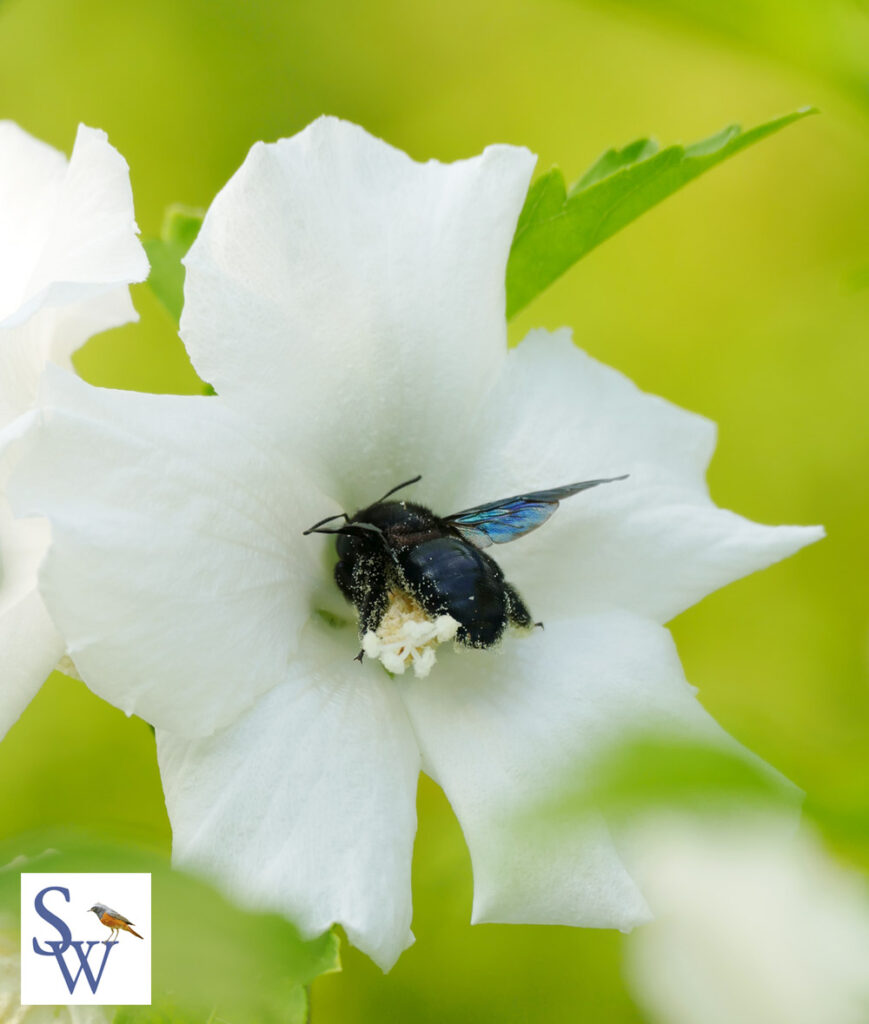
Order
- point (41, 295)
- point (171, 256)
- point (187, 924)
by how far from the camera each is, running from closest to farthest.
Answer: point (187, 924)
point (41, 295)
point (171, 256)

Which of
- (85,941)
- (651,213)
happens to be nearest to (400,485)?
(85,941)

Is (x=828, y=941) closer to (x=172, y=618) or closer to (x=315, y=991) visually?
(x=172, y=618)

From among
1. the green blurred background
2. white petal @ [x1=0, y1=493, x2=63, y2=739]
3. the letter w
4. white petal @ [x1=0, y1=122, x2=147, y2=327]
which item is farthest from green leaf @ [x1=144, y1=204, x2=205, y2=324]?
the green blurred background

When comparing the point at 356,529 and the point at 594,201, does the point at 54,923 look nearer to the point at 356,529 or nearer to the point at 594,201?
the point at 356,529

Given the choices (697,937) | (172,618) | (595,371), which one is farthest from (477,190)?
(697,937)

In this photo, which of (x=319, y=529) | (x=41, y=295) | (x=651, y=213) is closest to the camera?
(x=41, y=295)
